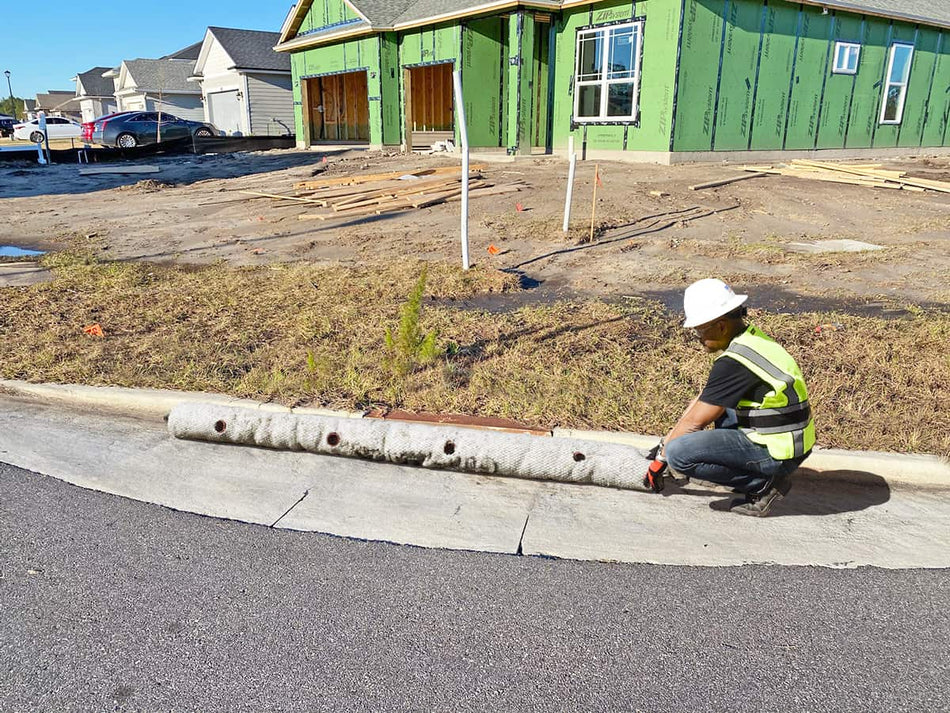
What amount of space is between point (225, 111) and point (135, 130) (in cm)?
992

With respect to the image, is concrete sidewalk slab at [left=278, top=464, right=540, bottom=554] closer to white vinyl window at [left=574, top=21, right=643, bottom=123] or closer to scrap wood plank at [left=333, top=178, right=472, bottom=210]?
scrap wood plank at [left=333, top=178, right=472, bottom=210]

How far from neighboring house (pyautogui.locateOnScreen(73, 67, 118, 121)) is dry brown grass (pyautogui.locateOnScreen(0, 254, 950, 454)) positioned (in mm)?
62611

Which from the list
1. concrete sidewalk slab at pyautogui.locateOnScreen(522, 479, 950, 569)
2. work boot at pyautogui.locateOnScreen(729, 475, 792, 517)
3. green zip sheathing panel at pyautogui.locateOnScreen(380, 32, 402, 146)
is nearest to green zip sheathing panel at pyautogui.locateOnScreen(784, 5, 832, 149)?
green zip sheathing panel at pyautogui.locateOnScreen(380, 32, 402, 146)

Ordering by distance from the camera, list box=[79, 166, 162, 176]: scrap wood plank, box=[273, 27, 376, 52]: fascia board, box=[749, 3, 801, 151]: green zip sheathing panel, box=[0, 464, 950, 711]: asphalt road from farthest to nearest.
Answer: box=[79, 166, 162, 176]: scrap wood plank → box=[273, 27, 376, 52]: fascia board → box=[749, 3, 801, 151]: green zip sheathing panel → box=[0, 464, 950, 711]: asphalt road

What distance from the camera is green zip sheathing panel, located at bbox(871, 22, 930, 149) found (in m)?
19.6

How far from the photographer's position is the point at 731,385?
3.42 metres

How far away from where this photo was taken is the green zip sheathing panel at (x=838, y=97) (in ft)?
59.8

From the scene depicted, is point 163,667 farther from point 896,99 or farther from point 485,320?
point 896,99

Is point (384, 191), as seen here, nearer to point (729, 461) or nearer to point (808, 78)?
point (729, 461)

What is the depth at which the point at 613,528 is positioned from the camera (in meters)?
3.66

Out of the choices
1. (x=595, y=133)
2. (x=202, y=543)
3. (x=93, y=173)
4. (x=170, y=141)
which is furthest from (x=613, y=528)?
(x=170, y=141)

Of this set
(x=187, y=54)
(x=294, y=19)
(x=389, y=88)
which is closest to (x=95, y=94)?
(x=187, y=54)

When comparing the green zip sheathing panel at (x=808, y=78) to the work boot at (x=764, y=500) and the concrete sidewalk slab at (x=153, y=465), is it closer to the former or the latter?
the work boot at (x=764, y=500)

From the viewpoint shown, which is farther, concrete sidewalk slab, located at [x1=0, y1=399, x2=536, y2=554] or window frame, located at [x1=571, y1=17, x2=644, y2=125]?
window frame, located at [x1=571, y1=17, x2=644, y2=125]
